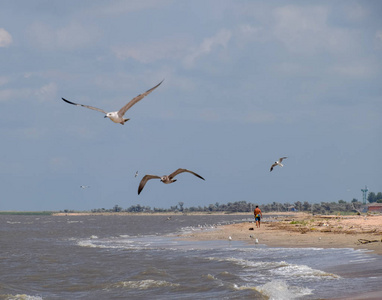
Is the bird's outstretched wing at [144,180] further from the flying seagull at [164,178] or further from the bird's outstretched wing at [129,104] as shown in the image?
the bird's outstretched wing at [129,104]

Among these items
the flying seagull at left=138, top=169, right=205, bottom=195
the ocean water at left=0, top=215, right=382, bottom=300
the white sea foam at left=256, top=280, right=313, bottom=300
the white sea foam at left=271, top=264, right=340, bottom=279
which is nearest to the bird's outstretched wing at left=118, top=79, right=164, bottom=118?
the flying seagull at left=138, top=169, right=205, bottom=195

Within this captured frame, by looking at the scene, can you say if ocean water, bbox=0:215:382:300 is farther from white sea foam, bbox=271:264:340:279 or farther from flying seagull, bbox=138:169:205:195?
flying seagull, bbox=138:169:205:195

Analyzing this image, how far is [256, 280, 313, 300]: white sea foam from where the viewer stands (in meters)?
15.7

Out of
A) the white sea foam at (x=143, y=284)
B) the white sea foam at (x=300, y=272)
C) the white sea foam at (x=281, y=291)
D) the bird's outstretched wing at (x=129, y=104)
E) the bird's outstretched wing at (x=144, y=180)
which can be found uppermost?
the bird's outstretched wing at (x=129, y=104)

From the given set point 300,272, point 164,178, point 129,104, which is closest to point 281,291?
point 300,272

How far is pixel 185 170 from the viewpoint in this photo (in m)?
15.4

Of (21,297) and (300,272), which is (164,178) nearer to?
(300,272)

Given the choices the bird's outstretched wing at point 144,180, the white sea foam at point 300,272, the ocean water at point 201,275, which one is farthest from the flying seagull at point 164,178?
the white sea foam at point 300,272

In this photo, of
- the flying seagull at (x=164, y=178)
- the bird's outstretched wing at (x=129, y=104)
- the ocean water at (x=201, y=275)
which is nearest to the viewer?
the flying seagull at (x=164, y=178)

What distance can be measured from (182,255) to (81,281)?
8.54m

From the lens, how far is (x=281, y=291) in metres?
16.5

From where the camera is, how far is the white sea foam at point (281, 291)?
15.7 meters

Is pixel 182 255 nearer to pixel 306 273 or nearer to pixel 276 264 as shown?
pixel 276 264

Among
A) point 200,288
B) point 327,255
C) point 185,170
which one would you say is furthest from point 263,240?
point 185,170
